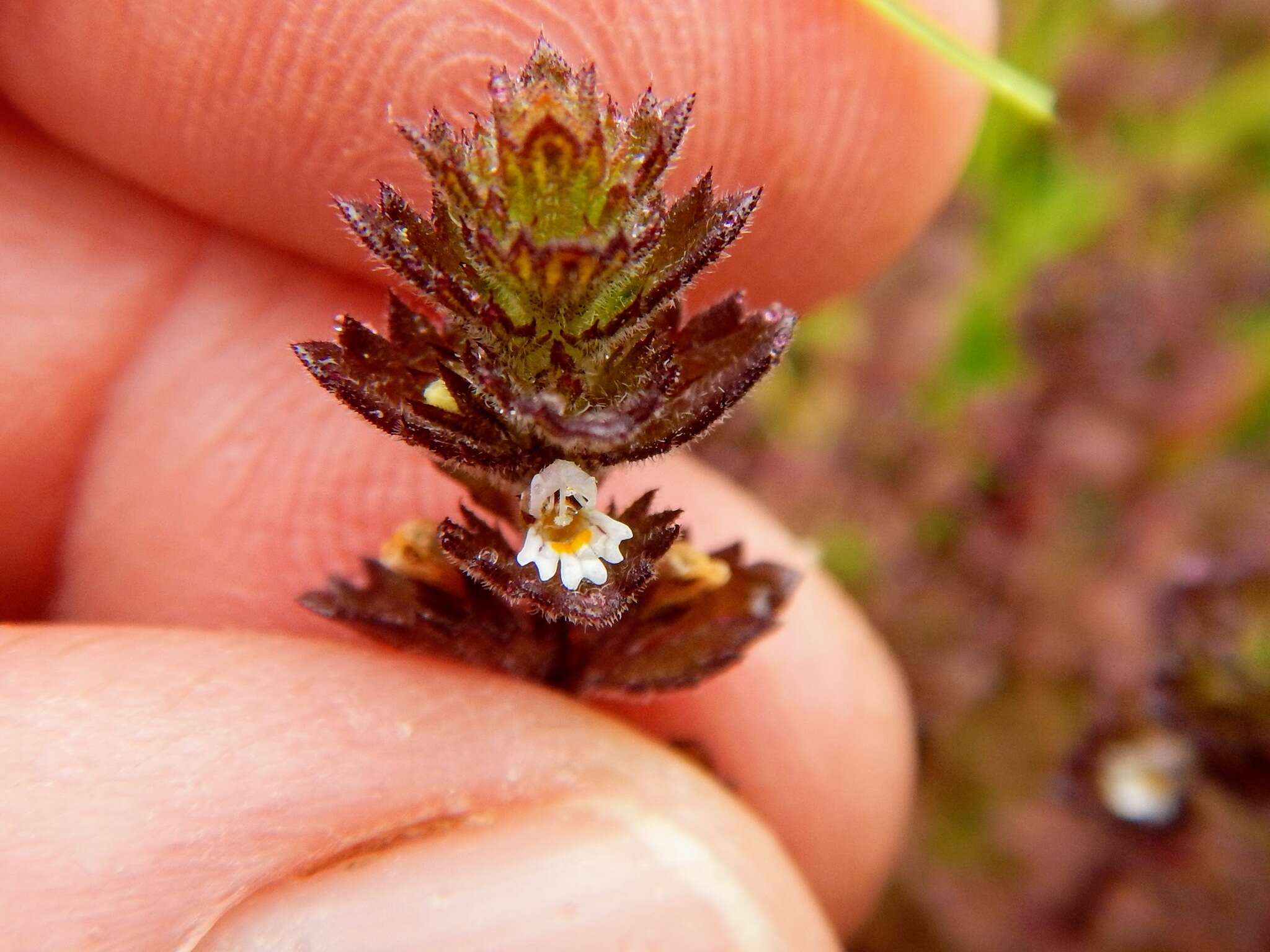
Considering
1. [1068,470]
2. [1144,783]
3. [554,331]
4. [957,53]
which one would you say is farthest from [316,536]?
[1068,470]

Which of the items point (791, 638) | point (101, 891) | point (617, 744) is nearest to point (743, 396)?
point (617, 744)

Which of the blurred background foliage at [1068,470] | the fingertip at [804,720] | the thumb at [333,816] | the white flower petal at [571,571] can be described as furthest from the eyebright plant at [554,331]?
the blurred background foliage at [1068,470]

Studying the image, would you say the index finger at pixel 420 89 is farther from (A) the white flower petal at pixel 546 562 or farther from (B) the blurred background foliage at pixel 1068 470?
(B) the blurred background foliage at pixel 1068 470

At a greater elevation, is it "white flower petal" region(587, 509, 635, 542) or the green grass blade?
the green grass blade

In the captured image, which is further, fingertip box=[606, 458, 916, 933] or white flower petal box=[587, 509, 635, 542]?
fingertip box=[606, 458, 916, 933]

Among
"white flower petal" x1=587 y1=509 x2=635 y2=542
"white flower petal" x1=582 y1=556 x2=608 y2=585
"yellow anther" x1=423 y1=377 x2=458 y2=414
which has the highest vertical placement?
"white flower petal" x1=587 y1=509 x2=635 y2=542

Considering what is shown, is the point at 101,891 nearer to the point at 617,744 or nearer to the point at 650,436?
the point at 617,744

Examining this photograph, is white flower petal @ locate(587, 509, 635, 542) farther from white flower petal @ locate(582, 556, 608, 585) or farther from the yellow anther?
the yellow anther

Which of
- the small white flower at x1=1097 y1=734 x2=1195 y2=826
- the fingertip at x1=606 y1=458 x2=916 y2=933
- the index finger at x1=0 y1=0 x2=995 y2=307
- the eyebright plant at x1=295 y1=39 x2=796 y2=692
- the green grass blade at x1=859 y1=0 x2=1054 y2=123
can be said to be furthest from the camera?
the small white flower at x1=1097 y1=734 x2=1195 y2=826

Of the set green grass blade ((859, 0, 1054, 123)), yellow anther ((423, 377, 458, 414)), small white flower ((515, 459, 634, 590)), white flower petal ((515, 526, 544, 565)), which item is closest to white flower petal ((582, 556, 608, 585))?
small white flower ((515, 459, 634, 590))
